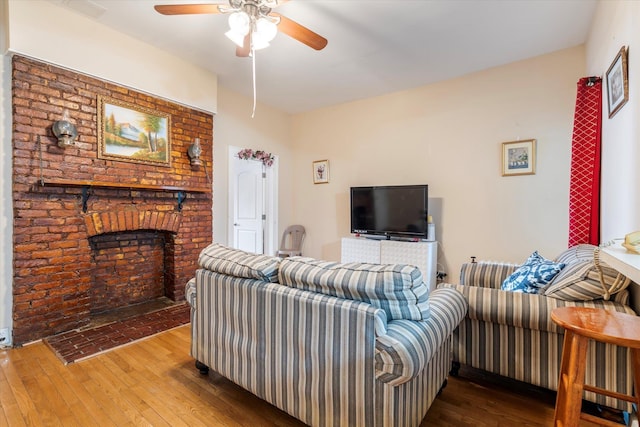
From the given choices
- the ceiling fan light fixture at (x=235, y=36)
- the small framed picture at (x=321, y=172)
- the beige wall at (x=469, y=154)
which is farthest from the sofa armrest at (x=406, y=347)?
the small framed picture at (x=321, y=172)

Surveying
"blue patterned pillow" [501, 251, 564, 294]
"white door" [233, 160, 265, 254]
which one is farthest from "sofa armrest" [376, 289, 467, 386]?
"white door" [233, 160, 265, 254]

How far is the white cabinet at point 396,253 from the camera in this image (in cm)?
373

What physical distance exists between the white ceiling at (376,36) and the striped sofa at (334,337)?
7.34 feet

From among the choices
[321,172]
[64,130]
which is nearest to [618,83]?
[321,172]

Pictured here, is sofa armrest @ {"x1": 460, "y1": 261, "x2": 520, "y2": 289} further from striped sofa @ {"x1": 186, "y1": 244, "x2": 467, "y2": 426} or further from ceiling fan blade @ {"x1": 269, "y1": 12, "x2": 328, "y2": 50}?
ceiling fan blade @ {"x1": 269, "y1": 12, "x2": 328, "y2": 50}

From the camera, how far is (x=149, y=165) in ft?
10.8

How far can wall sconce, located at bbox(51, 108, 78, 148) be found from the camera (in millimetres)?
2555

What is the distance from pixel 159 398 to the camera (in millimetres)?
1822

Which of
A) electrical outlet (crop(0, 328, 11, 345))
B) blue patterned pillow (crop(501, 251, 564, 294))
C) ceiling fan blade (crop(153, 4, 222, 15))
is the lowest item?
electrical outlet (crop(0, 328, 11, 345))

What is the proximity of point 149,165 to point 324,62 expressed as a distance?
2.30 m

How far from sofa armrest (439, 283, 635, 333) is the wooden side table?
0.40 metres

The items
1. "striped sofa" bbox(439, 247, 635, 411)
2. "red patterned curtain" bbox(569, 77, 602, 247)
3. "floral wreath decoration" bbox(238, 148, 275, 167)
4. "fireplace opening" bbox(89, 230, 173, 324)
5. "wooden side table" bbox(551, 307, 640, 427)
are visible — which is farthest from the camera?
"floral wreath decoration" bbox(238, 148, 275, 167)

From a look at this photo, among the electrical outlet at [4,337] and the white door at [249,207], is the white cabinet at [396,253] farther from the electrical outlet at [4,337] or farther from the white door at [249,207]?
the electrical outlet at [4,337]

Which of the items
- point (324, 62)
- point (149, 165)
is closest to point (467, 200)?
point (324, 62)
